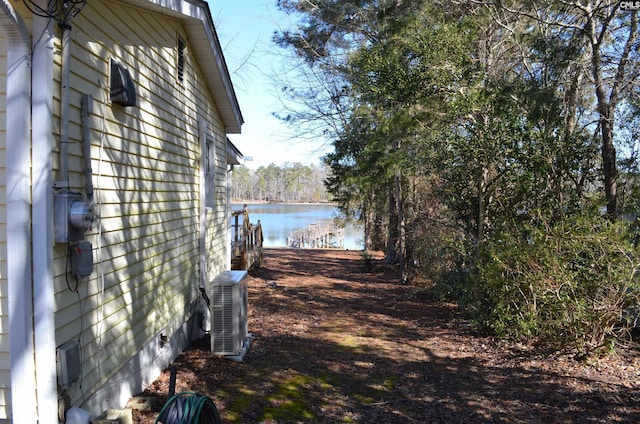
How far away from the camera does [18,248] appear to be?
2926mm

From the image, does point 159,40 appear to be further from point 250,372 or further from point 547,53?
point 547,53

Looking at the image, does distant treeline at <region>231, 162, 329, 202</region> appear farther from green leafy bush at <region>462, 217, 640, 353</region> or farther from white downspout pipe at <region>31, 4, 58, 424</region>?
white downspout pipe at <region>31, 4, 58, 424</region>

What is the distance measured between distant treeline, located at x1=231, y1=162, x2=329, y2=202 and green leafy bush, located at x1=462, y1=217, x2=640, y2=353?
283 ft

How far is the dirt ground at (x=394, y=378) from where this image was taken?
457 centimetres

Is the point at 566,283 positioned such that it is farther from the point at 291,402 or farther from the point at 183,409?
the point at 183,409

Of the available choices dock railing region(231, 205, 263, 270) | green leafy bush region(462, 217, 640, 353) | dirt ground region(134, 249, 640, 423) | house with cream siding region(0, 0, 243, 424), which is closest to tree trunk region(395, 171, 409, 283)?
dock railing region(231, 205, 263, 270)

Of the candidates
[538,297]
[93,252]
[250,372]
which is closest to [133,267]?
[93,252]

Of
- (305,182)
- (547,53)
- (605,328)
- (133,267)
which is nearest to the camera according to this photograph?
(133,267)

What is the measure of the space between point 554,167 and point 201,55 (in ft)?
19.5

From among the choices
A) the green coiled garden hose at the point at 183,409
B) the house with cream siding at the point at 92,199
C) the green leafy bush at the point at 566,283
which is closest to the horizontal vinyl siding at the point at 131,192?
the house with cream siding at the point at 92,199

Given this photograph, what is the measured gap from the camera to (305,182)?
9600 cm

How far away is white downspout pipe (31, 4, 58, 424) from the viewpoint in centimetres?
295

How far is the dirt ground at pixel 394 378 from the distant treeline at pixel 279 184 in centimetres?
8549

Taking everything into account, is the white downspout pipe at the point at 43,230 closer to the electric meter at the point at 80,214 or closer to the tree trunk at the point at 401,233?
the electric meter at the point at 80,214
